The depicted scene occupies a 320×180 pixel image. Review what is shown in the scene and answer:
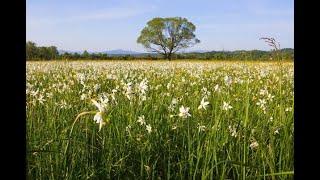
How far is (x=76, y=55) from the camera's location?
45938 millimetres

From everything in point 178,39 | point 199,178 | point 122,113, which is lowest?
point 199,178
